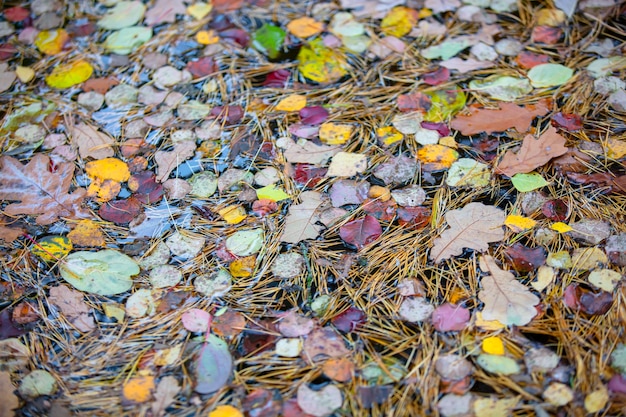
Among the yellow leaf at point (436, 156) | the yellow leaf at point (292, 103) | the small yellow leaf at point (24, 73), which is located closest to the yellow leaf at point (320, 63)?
the yellow leaf at point (292, 103)

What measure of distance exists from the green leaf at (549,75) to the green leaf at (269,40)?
1035 mm

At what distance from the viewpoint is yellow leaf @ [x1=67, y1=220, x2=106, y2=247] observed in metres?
1.73

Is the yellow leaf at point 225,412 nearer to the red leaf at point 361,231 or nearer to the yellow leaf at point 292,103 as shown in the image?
the red leaf at point 361,231

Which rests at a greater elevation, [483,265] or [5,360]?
[483,265]

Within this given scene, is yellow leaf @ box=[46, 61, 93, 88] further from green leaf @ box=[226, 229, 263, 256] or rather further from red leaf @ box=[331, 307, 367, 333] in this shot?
red leaf @ box=[331, 307, 367, 333]

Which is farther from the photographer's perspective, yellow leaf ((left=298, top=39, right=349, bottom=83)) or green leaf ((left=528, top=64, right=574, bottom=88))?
yellow leaf ((left=298, top=39, right=349, bottom=83))

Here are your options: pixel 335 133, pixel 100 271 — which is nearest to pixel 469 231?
pixel 335 133

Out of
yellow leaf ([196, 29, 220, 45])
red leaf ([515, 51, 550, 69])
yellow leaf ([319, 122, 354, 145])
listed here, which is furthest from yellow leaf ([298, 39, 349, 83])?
red leaf ([515, 51, 550, 69])

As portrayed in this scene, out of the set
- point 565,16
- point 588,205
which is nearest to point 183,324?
point 588,205

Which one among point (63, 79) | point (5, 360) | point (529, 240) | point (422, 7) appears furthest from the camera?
Answer: point (422, 7)

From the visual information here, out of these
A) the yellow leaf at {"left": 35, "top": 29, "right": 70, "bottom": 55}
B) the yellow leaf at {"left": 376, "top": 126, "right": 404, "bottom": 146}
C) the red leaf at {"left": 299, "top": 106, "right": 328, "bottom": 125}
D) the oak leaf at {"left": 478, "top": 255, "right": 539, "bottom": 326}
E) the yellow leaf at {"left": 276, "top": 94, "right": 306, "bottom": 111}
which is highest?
the yellow leaf at {"left": 35, "top": 29, "right": 70, "bottom": 55}

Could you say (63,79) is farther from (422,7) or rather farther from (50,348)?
(422,7)

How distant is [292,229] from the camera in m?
1.71

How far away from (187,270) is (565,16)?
1901mm
